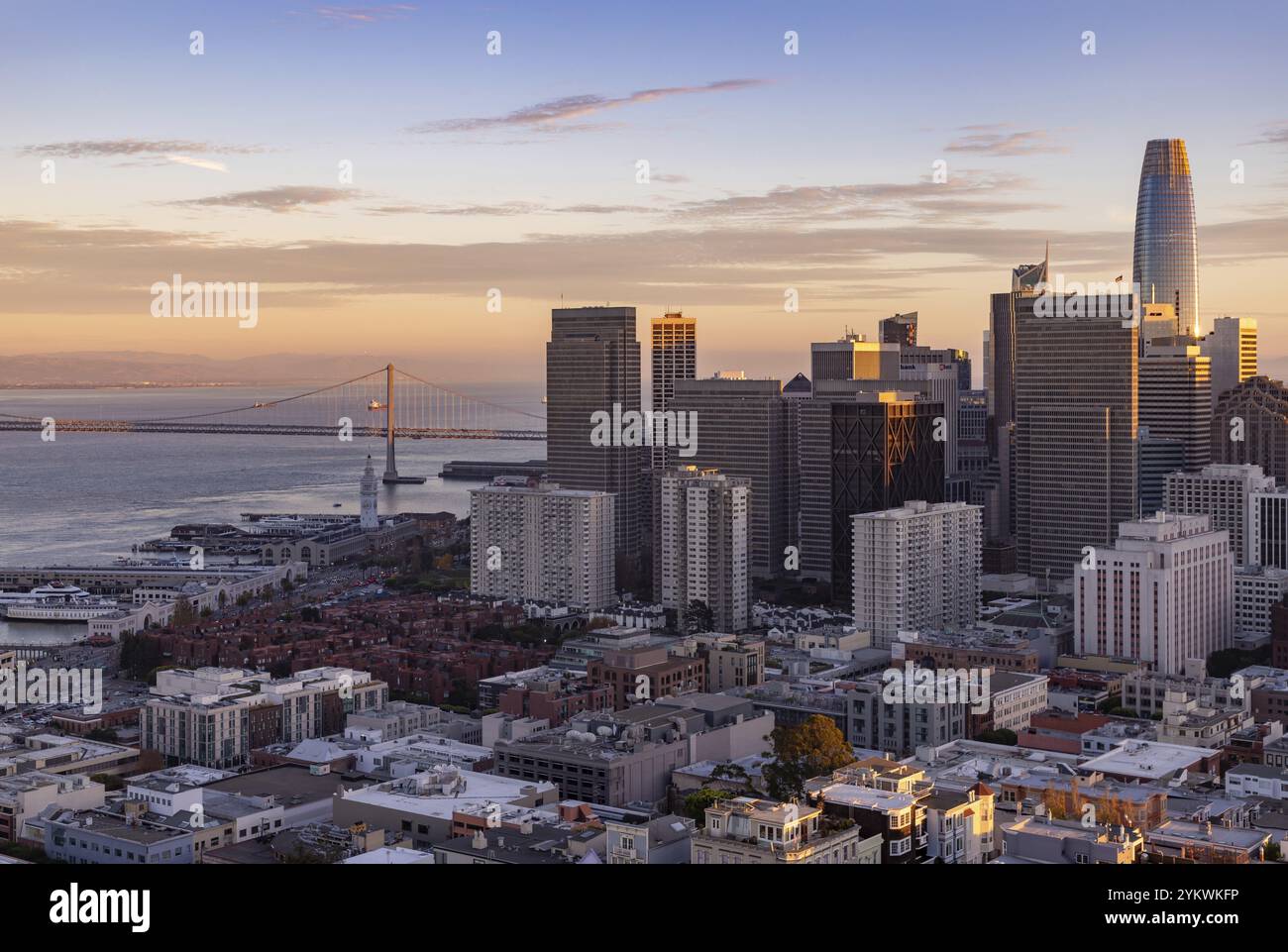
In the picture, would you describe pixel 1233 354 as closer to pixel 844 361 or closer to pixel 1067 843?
pixel 844 361

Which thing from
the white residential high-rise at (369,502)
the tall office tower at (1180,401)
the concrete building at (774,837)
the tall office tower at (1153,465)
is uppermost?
the tall office tower at (1180,401)

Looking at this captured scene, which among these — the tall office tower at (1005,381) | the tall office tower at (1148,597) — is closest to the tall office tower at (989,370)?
the tall office tower at (1005,381)

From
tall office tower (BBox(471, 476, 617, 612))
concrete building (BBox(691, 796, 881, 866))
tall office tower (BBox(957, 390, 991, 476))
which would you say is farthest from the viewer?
tall office tower (BBox(957, 390, 991, 476))

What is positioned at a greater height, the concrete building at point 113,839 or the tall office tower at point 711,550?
the tall office tower at point 711,550

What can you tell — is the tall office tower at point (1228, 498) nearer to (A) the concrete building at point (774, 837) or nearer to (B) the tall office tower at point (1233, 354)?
(B) the tall office tower at point (1233, 354)

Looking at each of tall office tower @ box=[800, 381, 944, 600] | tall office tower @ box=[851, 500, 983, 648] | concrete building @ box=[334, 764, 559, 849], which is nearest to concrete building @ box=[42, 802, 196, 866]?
concrete building @ box=[334, 764, 559, 849]

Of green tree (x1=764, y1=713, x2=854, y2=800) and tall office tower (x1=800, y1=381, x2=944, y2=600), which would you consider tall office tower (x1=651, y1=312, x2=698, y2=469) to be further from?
green tree (x1=764, y1=713, x2=854, y2=800)
